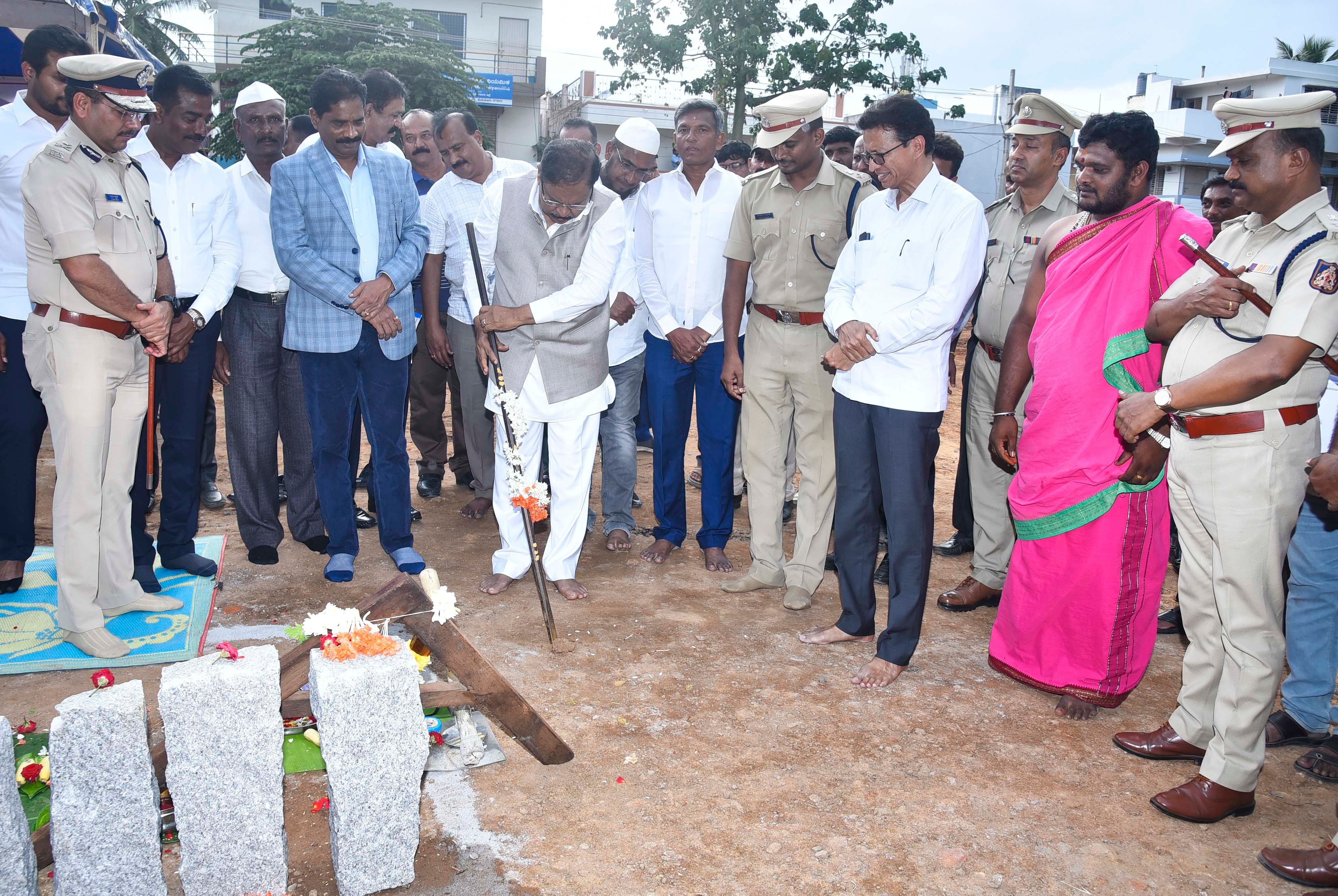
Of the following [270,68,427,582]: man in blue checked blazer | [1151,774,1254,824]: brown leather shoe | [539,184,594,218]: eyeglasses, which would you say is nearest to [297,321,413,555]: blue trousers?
[270,68,427,582]: man in blue checked blazer

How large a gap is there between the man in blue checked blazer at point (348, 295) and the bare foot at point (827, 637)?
6.75 feet

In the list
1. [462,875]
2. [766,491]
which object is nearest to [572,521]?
[766,491]

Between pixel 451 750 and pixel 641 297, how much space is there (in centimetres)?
298

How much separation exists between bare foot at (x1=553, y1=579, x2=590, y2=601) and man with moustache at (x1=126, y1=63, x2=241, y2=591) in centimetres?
180

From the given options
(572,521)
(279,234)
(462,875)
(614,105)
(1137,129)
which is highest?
(614,105)

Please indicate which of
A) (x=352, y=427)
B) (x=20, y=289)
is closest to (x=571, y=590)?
(x=352, y=427)

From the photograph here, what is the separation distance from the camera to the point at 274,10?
30.6m

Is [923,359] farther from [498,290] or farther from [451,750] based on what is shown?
[451,750]

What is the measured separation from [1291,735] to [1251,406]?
5.00ft

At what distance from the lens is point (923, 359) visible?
4027 millimetres

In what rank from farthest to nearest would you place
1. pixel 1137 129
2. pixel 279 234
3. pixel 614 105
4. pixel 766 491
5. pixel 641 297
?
pixel 614 105, pixel 641 297, pixel 766 491, pixel 279 234, pixel 1137 129

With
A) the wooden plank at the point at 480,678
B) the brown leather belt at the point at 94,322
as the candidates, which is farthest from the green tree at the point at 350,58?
the wooden plank at the point at 480,678

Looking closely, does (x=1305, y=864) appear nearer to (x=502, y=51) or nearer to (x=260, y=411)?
(x=260, y=411)

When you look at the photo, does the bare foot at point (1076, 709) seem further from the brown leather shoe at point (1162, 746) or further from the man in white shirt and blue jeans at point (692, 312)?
the man in white shirt and blue jeans at point (692, 312)
